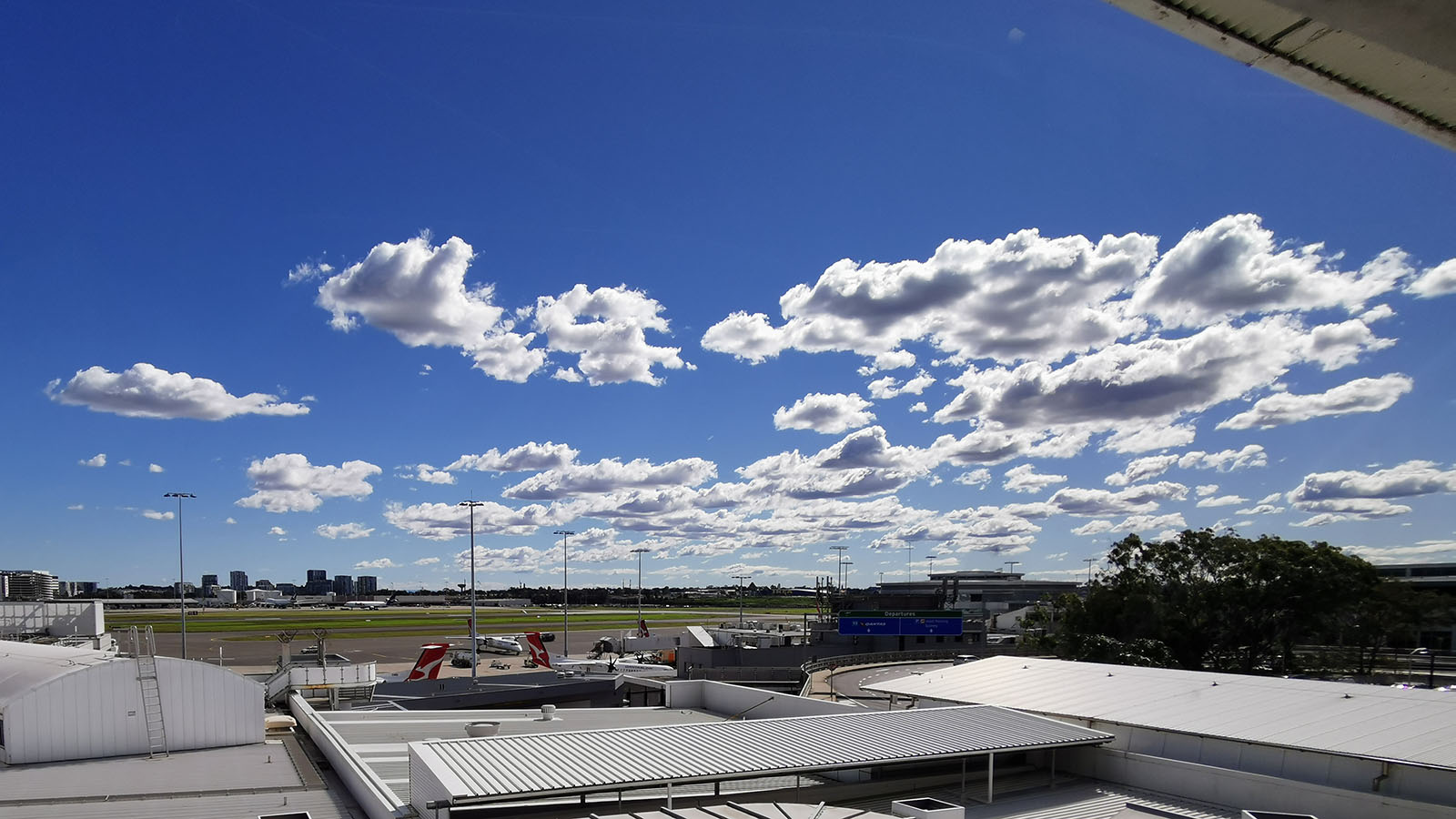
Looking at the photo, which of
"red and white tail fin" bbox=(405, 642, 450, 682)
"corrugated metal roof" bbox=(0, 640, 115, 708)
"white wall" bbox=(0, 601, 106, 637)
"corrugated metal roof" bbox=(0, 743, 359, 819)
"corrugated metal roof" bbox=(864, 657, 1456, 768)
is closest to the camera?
"corrugated metal roof" bbox=(0, 743, 359, 819)

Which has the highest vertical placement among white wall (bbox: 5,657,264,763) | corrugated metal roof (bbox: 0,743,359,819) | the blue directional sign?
white wall (bbox: 5,657,264,763)

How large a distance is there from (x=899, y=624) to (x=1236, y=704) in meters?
58.3

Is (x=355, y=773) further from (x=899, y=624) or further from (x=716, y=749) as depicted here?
(x=899, y=624)

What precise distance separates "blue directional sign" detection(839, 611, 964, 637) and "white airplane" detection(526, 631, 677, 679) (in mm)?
19375

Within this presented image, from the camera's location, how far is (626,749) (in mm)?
20203

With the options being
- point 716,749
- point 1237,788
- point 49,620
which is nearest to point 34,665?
point 716,749

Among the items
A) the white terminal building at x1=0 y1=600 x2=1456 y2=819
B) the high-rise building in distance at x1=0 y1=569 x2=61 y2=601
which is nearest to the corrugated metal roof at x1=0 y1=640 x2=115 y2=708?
the white terminal building at x1=0 y1=600 x2=1456 y2=819

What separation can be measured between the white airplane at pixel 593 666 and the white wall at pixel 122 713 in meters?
33.5

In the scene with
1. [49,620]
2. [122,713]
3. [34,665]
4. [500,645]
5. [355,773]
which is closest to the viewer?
[355,773]

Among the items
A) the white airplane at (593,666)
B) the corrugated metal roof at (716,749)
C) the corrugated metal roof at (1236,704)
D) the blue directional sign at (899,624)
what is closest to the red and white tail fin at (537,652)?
the white airplane at (593,666)

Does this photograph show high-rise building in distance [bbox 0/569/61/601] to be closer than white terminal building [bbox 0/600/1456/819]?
No

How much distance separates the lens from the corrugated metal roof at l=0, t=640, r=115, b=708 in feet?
93.7

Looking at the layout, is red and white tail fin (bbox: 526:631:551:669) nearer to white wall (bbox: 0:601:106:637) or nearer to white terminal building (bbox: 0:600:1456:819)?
white terminal building (bbox: 0:600:1456:819)

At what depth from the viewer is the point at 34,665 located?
105ft
